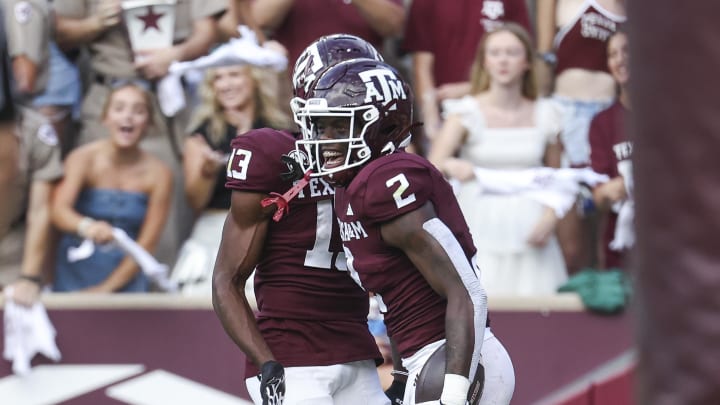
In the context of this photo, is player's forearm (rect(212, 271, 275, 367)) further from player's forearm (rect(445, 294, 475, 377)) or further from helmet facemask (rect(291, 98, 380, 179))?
player's forearm (rect(445, 294, 475, 377))

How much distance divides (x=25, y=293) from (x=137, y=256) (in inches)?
20.8

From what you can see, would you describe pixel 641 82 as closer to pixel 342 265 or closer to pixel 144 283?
pixel 342 265

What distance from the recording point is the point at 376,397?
3.74 meters

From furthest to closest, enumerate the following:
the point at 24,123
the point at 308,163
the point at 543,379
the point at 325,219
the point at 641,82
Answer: the point at 24,123, the point at 543,379, the point at 325,219, the point at 308,163, the point at 641,82

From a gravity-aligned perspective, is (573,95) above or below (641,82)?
below

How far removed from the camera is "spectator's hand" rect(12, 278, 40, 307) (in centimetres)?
568

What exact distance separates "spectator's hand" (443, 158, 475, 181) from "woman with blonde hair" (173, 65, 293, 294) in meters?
0.77

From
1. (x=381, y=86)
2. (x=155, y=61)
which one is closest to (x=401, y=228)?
(x=381, y=86)

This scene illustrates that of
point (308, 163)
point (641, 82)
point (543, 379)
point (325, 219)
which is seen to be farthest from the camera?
point (543, 379)

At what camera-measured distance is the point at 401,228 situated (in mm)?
3088

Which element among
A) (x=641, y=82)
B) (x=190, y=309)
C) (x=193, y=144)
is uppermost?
(x=641, y=82)

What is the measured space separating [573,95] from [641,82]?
17.6ft

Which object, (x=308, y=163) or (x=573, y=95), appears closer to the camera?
(x=308, y=163)

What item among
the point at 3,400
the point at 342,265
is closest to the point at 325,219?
Answer: the point at 342,265
